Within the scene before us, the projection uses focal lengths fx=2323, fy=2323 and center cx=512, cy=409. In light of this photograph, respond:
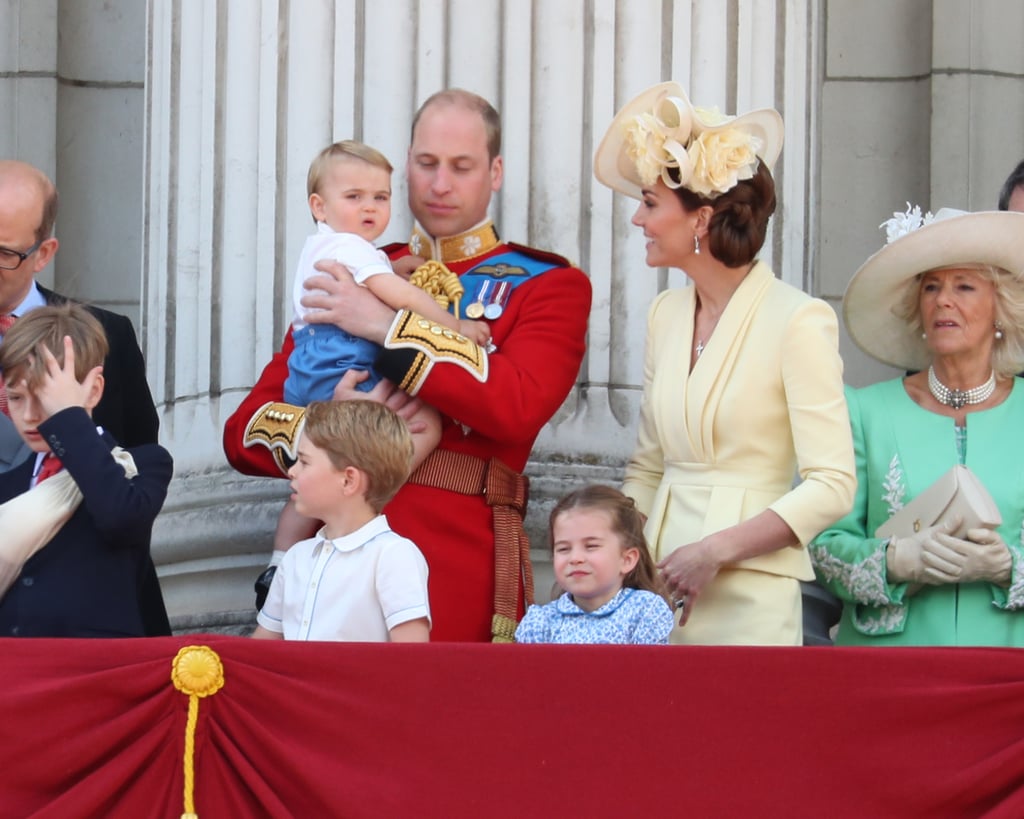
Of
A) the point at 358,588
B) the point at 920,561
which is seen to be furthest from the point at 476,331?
the point at 920,561

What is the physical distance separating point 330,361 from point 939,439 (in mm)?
1311

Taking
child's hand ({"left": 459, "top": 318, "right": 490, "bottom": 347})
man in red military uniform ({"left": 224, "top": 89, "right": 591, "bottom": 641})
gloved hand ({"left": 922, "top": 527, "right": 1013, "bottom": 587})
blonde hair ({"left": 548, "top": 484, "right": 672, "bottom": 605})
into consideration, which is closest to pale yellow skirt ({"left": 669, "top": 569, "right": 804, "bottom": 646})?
blonde hair ({"left": 548, "top": 484, "right": 672, "bottom": 605})

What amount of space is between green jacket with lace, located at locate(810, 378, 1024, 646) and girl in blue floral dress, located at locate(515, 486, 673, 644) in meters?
0.59

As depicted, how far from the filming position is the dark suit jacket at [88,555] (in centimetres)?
432

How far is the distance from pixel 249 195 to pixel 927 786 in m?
2.74

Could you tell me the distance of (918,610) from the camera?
191 inches

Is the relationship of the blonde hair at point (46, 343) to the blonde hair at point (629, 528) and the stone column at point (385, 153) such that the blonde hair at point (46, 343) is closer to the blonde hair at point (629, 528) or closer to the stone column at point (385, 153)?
the blonde hair at point (629, 528)

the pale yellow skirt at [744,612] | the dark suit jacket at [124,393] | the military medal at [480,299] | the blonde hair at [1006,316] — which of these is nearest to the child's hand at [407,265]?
the military medal at [480,299]

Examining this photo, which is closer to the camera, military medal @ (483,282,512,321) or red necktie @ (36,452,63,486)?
red necktie @ (36,452,63,486)

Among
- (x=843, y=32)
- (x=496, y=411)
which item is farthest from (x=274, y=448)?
(x=843, y=32)

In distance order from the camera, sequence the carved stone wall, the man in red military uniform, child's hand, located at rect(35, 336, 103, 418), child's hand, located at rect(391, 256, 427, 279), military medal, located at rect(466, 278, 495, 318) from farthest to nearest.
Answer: the carved stone wall, child's hand, located at rect(391, 256, 427, 279), military medal, located at rect(466, 278, 495, 318), the man in red military uniform, child's hand, located at rect(35, 336, 103, 418)

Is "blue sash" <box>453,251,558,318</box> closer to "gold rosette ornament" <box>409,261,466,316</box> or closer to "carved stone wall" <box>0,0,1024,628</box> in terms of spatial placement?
"gold rosette ornament" <box>409,261,466,316</box>

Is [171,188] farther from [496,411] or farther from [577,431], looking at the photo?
[496,411]

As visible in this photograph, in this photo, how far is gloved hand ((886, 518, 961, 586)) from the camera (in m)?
4.70
